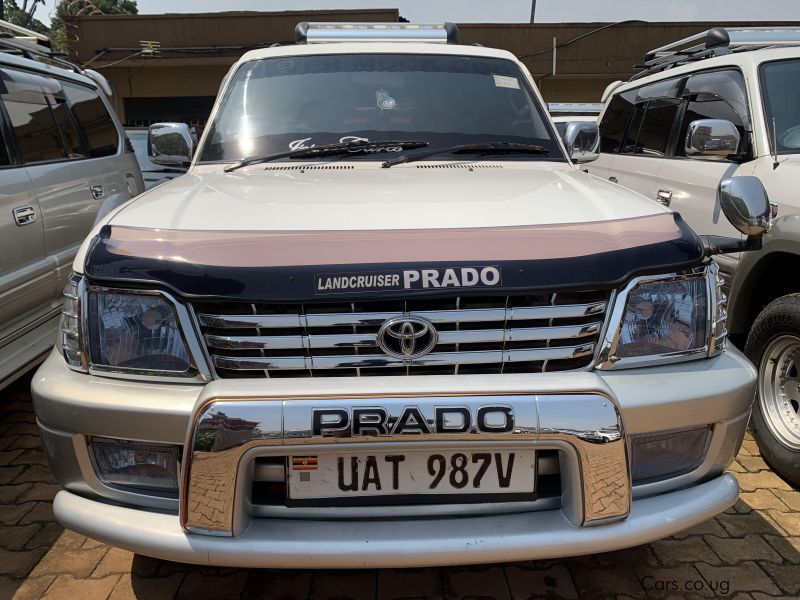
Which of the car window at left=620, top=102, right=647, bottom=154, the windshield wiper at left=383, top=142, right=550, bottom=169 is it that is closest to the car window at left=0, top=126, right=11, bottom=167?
the windshield wiper at left=383, top=142, right=550, bottom=169

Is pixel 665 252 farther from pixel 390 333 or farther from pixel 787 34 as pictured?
pixel 787 34

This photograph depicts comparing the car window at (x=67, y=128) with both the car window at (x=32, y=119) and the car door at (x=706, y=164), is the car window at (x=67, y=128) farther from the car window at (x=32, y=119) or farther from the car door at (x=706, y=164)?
the car door at (x=706, y=164)

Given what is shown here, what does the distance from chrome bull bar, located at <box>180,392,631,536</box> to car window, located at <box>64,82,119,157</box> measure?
150 inches

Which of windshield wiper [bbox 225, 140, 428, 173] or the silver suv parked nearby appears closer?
windshield wiper [bbox 225, 140, 428, 173]

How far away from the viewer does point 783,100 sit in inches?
143

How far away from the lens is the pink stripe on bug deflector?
1.77 meters

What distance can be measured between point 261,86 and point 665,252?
2126 millimetres

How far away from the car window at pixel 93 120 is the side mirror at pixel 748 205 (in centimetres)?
421

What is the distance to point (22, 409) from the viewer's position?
391 cm

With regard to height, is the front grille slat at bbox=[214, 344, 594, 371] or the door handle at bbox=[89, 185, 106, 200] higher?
the front grille slat at bbox=[214, 344, 594, 371]

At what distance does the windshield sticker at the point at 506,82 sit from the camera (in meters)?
3.31

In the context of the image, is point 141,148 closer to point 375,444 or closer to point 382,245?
point 382,245

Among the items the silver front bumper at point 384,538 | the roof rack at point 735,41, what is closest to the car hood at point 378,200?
the silver front bumper at point 384,538

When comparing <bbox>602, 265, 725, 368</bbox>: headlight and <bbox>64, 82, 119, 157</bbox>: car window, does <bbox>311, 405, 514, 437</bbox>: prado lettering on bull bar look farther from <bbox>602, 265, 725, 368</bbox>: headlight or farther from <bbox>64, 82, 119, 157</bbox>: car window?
<bbox>64, 82, 119, 157</bbox>: car window
